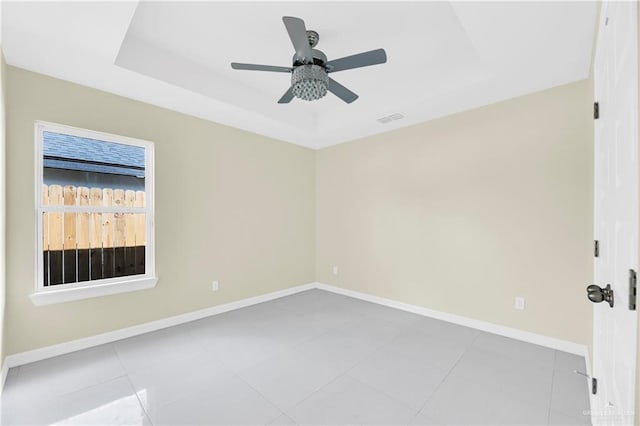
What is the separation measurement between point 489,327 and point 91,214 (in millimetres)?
4365

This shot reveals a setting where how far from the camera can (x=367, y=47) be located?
2.50 meters

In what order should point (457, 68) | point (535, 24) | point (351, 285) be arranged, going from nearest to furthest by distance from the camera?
point (535, 24) → point (457, 68) → point (351, 285)

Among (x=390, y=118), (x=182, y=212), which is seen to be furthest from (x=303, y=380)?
(x=390, y=118)

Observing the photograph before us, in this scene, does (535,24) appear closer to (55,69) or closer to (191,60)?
(191,60)

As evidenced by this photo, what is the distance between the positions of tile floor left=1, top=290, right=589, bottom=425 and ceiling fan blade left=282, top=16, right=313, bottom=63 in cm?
244

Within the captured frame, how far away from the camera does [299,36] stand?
1.83 metres

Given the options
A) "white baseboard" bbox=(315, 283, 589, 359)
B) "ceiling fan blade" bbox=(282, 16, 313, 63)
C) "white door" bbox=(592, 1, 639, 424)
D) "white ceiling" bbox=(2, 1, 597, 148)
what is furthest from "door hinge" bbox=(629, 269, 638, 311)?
"white baseboard" bbox=(315, 283, 589, 359)

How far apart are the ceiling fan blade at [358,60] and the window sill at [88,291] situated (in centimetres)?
286

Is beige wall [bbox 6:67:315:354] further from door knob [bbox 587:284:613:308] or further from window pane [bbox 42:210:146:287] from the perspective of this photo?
door knob [bbox 587:284:613:308]

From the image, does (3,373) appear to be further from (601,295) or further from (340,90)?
(601,295)

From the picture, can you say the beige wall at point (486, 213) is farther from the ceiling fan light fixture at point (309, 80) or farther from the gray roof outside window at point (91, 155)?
the gray roof outside window at point (91, 155)

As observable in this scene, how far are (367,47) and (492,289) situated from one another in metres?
2.82

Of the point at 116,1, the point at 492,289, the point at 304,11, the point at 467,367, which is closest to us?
the point at 116,1

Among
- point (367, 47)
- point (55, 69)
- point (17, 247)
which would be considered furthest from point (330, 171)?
point (17, 247)
